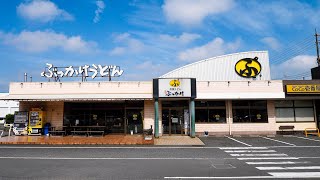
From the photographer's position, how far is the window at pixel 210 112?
816 inches

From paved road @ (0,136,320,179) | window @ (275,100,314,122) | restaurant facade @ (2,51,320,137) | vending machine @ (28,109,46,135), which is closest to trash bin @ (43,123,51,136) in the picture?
vending machine @ (28,109,46,135)

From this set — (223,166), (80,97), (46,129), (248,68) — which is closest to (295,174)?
(223,166)

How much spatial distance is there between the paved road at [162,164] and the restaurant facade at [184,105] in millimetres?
7016

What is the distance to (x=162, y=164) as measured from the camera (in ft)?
33.0

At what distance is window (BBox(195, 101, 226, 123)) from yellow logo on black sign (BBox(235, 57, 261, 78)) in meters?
3.56

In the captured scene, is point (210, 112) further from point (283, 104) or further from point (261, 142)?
point (283, 104)

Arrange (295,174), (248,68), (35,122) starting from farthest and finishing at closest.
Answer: (248,68) < (35,122) < (295,174)

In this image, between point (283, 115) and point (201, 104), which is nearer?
point (201, 104)

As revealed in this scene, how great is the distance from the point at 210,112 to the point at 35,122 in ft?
43.5

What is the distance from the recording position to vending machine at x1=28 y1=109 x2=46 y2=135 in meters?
20.4

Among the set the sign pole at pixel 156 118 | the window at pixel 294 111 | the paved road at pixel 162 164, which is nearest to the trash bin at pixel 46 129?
the paved road at pixel 162 164

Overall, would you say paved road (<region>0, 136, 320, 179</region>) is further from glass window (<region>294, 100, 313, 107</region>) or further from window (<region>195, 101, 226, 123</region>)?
glass window (<region>294, 100, 313, 107</region>)

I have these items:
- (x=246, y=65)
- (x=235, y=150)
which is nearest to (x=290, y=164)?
(x=235, y=150)

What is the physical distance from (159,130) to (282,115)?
381 inches
